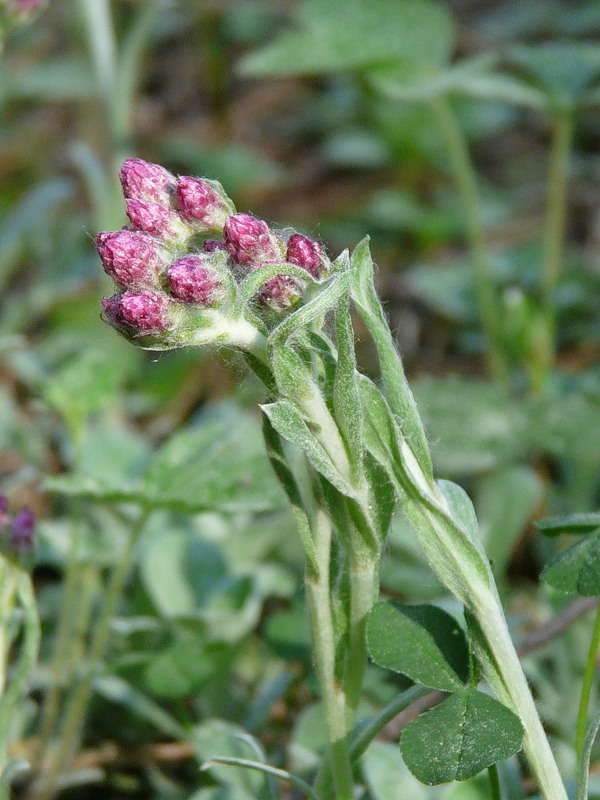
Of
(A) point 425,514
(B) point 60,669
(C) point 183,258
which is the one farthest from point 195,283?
(B) point 60,669

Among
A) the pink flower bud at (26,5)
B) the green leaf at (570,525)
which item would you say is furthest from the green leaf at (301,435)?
the pink flower bud at (26,5)

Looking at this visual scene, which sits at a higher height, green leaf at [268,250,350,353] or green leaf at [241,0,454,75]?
green leaf at [241,0,454,75]

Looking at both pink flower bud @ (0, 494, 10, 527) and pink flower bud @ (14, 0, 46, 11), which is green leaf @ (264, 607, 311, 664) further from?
pink flower bud @ (14, 0, 46, 11)

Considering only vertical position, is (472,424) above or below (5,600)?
below

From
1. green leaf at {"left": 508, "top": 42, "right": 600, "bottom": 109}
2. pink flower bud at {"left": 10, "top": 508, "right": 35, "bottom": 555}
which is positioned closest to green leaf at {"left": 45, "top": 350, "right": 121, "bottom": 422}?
pink flower bud at {"left": 10, "top": 508, "right": 35, "bottom": 555}

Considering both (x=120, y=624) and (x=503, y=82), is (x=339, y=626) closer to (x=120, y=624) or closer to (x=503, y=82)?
(x=120, y=624)

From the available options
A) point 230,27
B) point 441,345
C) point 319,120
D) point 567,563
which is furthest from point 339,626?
→ point 230,27

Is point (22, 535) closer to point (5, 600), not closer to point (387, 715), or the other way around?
point (5, 600)
